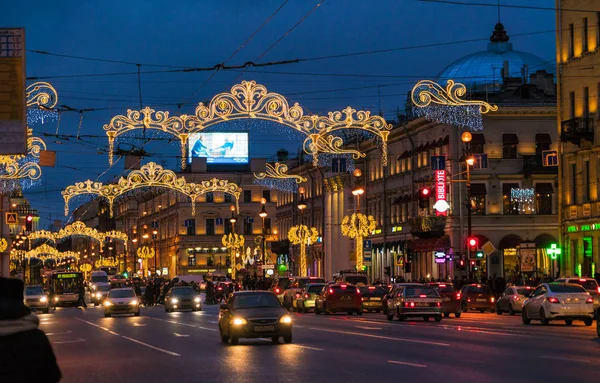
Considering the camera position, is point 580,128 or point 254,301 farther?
point 580,128

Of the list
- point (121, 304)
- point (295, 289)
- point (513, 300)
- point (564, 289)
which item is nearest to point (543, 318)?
point (564, 289)

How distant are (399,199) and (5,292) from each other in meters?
77.4

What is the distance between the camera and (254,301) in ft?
96.7

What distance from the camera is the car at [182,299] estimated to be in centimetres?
6116

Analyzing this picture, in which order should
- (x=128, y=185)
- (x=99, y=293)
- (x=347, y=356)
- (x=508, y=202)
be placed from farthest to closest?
1. (x=99, y=293)
2. (x=508, y=202)
3. (x=128, y=185)
4. (x=347, y=356)

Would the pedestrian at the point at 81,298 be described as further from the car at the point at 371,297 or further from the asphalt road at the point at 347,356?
the asphalt road at the point at 347,356

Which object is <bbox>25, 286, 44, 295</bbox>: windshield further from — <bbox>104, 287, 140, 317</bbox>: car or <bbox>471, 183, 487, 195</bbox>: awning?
<bbox>471, 183, 487, 195</bbox>: awning

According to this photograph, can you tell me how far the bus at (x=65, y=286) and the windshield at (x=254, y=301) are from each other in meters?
56.4

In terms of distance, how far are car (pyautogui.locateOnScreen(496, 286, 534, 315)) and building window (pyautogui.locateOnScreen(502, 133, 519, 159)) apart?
24.9m

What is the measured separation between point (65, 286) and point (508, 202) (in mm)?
31599

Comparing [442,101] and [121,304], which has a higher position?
[442,101]

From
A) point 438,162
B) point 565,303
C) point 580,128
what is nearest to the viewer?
point 565,303

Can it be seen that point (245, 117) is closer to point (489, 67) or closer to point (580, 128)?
point (580, 128)

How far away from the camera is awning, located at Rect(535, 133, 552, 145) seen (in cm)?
7519
